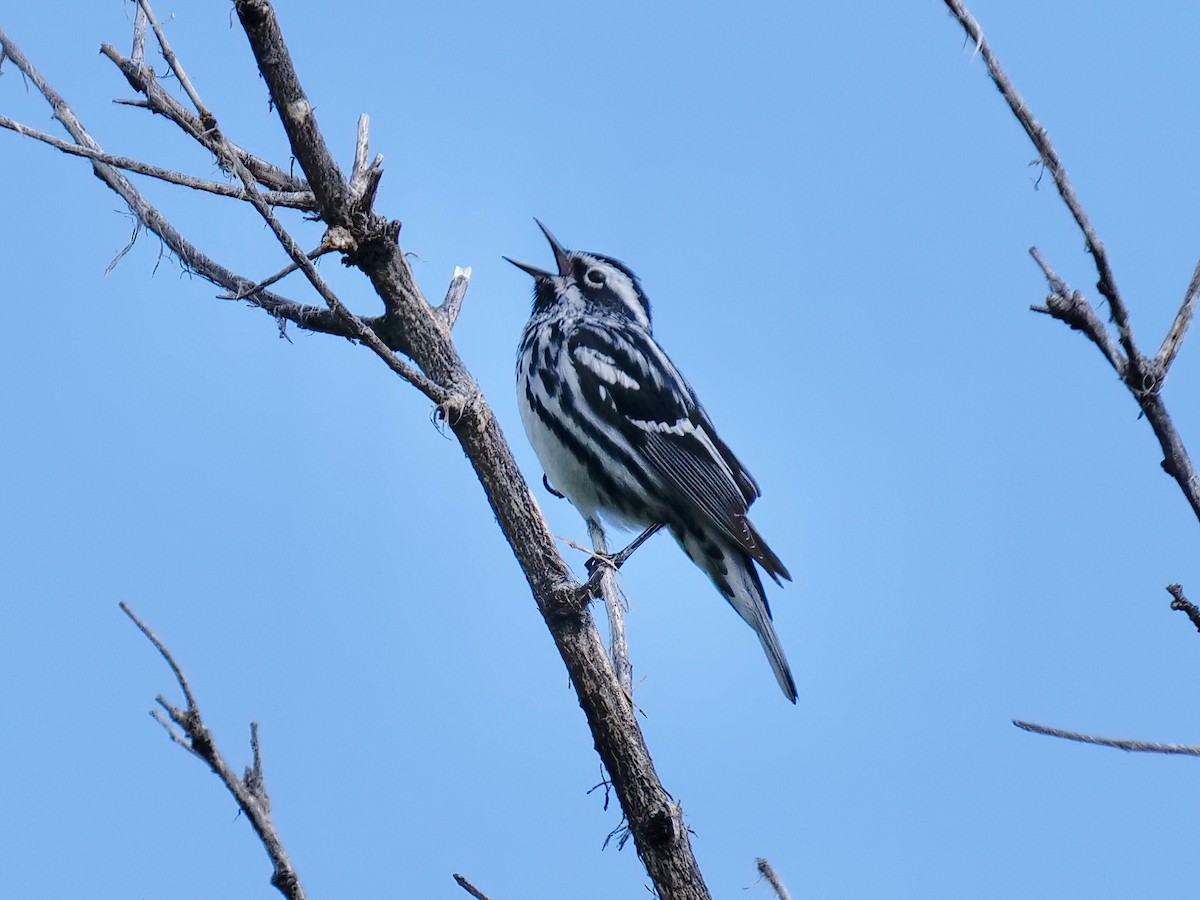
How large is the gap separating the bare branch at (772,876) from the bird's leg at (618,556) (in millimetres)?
1310

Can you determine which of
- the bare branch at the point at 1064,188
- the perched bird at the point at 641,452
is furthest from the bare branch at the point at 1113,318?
the perched bird at the point at 641,452

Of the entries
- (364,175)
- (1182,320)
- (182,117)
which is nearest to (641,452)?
(364,175)

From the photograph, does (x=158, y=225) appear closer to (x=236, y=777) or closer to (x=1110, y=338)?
(x=236, y=777)

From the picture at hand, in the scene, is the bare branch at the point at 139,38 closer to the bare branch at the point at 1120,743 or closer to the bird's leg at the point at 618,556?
the bird's leg at the point at 618,556

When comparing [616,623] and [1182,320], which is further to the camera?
[616,623]

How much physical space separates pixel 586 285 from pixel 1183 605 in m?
4.89

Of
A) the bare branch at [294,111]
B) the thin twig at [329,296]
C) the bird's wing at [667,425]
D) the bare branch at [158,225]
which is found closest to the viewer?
the thin twig at [329,296]

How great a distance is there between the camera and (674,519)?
18.1 ft

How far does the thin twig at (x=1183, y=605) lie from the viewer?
1878mm

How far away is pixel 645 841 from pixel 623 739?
0.34 metres

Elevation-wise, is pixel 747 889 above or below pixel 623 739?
below

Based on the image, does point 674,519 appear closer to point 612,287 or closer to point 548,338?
point 548,338

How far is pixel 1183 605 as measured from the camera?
188 centimetres

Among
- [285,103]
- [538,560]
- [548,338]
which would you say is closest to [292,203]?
[285,103]
